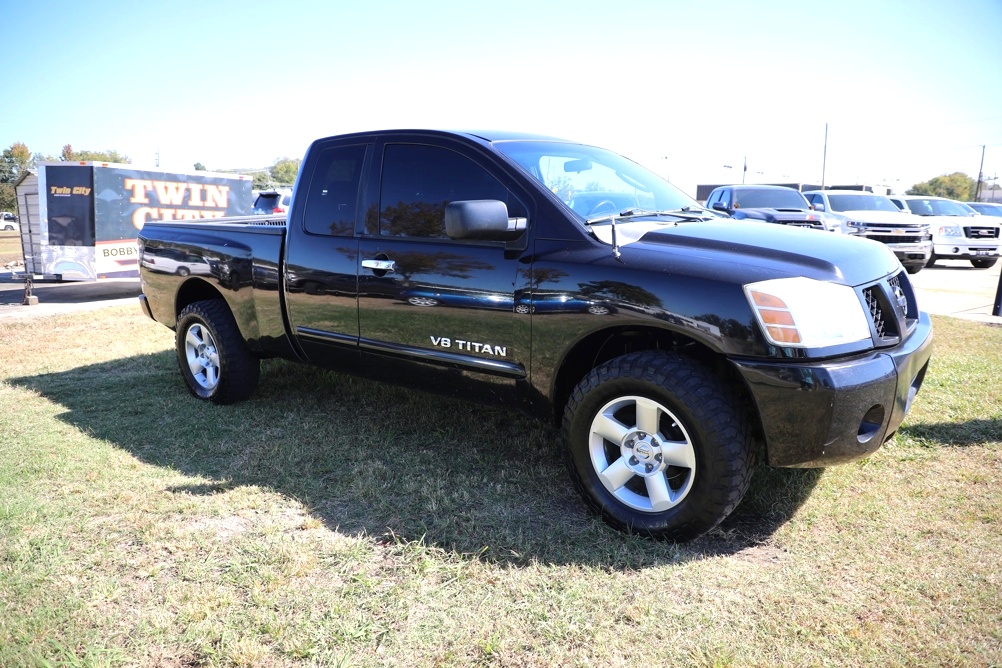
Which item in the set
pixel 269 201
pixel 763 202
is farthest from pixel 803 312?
pixel 763 202

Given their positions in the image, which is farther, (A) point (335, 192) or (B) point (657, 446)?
(A) point (335, 192)

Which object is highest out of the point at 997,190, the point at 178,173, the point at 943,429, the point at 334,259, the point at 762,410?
the point at 997,190

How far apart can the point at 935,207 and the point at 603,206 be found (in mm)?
16986

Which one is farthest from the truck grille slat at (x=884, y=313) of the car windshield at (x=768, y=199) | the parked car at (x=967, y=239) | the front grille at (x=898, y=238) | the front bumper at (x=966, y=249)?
the front bumper at (x=966, y=249)

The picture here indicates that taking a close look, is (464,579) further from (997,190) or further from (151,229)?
(997,190)

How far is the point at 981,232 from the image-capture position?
15.1 metres

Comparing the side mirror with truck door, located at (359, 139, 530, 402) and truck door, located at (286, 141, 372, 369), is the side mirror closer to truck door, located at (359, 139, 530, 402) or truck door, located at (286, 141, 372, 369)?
truck door, located at (359, 139, 530, 402)

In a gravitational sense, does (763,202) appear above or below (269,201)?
above

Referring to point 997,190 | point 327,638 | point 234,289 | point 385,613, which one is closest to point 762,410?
point 385,613

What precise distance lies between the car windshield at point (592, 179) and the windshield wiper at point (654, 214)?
3 cm

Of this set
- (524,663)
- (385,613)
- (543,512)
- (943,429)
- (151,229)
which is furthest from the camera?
(151,229)

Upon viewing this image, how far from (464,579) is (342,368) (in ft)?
6.34

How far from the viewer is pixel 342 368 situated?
4.38m

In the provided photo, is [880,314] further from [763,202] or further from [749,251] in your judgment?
[763,202]
